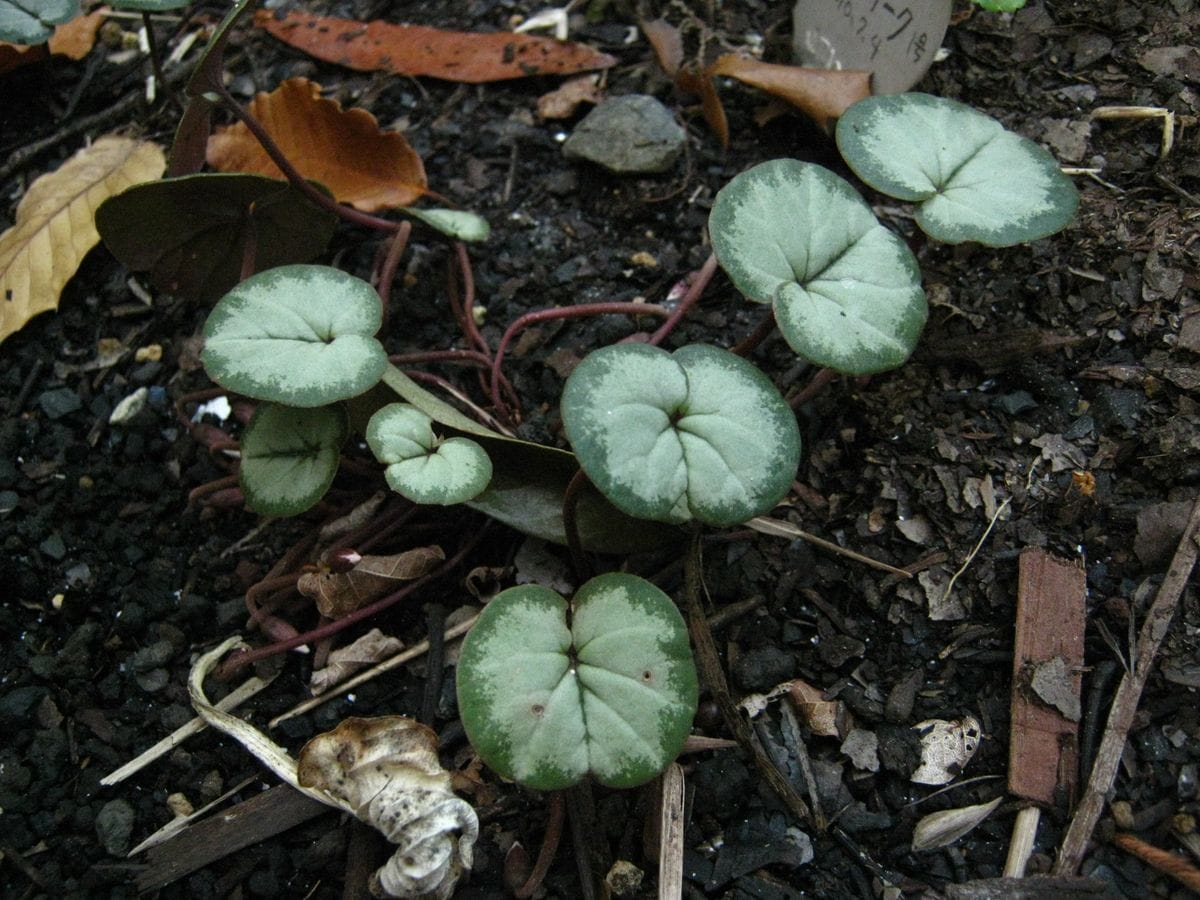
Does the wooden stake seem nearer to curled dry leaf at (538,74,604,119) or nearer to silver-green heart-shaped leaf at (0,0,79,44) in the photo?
curled dry leaf at (538,74,604,119)

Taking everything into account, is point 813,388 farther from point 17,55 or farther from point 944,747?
point 17,55

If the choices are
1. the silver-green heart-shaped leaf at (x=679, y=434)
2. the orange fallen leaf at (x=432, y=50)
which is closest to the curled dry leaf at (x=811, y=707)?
the silver-green heart-shaped leaf at (x=679, y=434)

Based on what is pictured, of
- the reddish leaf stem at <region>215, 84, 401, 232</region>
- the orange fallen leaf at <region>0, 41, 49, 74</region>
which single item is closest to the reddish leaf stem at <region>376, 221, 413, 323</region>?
the reddish leaf stem at <region>215, 84, 401, 232</region>

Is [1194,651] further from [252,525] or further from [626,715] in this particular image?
[252,525]

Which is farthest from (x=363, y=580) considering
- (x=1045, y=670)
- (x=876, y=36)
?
(x=876, y=36)

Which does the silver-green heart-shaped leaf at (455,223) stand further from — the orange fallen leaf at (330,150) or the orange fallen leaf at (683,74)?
the orange fallen leaf at (683,74)


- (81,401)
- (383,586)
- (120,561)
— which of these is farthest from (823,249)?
(81,401)
